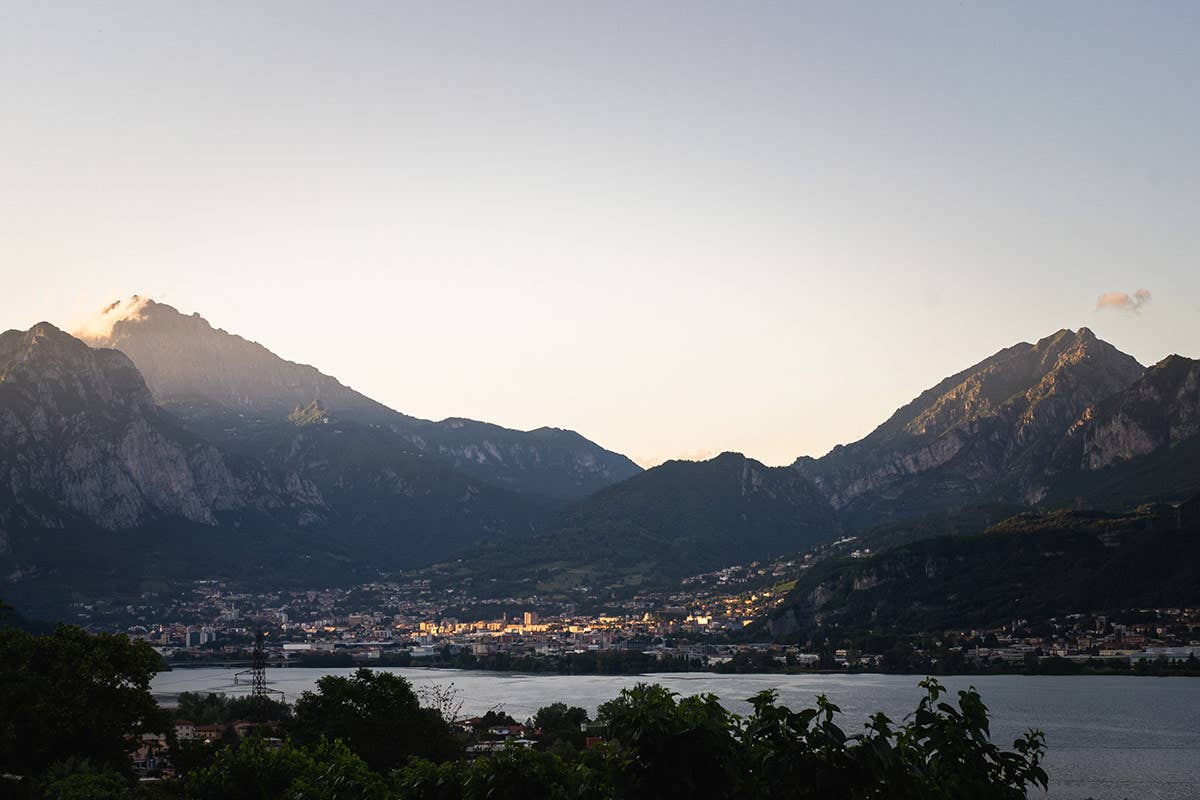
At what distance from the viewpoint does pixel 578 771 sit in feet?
77.9

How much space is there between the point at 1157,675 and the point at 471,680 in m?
83.8

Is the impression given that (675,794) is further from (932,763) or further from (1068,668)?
(1068,668)

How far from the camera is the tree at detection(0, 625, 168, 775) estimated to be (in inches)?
2109

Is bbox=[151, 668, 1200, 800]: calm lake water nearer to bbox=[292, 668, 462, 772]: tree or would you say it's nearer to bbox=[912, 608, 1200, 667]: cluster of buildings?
bbox=[912, 608, 1200, 667]: cluster of buildings

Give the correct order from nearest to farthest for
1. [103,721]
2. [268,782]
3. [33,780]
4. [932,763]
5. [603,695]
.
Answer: [932,763]
[268,782]
[33,780]
[103,721]
[603,695]

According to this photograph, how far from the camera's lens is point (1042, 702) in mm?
126812

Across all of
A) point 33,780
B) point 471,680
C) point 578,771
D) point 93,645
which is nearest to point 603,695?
point 471,680

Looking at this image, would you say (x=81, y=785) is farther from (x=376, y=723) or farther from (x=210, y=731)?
(x=210, y=731)

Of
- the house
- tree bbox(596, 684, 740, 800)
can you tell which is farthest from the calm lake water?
tree bbox(596, 684, 740, 800)

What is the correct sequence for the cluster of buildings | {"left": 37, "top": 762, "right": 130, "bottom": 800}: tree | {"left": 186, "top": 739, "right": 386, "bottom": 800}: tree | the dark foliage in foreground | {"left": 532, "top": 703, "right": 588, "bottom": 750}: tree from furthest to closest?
the cluster of buildings → {"left": 532, "top": 703, "right": 588, "bottom": 750}: tree → {"left": 37, "top": 762, "right": 130, "bottom": 800}: tree → {"left": 186, "top": 739, "right": 386, "bottom": 800}: tree → the dark foliage in foreground

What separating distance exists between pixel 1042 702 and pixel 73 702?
97.0m

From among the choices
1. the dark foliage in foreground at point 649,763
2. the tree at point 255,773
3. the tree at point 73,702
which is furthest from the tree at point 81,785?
the tree at point 73,702

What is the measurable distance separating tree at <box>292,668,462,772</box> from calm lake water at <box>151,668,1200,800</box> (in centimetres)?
1661

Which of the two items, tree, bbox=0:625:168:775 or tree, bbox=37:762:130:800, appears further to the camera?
tree, bbox=0:625:168:775
